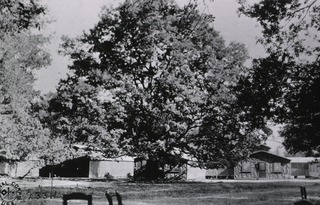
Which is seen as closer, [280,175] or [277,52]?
[277,52]

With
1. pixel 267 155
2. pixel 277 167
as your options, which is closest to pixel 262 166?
pixel 267 155

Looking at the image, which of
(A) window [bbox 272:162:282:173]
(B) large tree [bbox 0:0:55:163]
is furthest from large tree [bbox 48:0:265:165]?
(A) window [bbox 272:162:282:173]

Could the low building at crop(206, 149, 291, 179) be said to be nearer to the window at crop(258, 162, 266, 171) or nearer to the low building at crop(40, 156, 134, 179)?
the window at crop(258, 162, 266, 171)

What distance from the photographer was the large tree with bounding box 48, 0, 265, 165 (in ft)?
118

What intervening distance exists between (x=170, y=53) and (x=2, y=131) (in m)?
17.2

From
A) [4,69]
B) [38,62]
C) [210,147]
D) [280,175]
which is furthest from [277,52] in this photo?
[280,175]

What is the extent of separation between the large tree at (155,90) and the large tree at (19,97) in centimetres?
342

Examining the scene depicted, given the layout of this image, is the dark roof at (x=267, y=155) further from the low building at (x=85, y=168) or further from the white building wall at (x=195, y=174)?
the low building at (x=85, y=168)

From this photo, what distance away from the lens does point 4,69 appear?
34.3 metres

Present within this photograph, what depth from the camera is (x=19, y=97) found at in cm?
3538

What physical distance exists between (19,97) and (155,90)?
13431mm

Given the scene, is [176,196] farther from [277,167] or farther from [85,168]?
[277,167]

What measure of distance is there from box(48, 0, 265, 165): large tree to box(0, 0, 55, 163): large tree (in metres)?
3.42

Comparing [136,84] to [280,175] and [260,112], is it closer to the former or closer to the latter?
[260,112]
